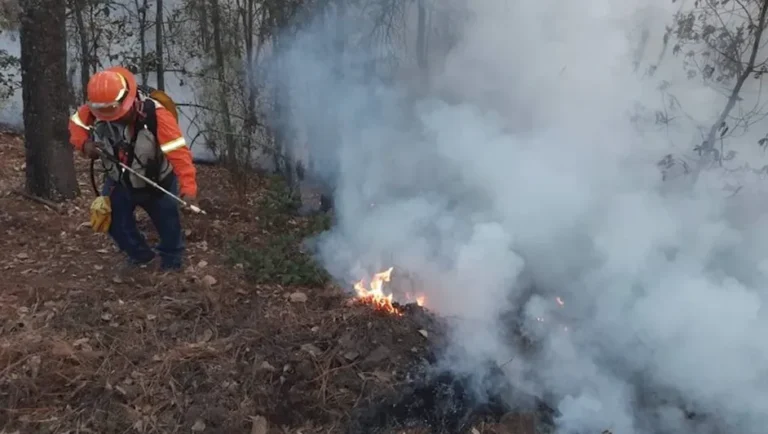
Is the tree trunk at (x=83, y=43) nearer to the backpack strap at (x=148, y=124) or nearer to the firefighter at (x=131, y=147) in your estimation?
the firefighter at (x=131, y=147)

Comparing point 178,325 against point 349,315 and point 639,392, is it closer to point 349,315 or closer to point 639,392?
point 349,315

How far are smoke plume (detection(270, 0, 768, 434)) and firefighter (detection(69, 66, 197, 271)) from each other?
1.51 meters

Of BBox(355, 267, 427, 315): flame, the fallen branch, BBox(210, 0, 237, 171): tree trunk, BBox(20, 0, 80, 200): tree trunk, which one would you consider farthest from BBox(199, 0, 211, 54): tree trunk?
BBox(355, 267, 427, 315): flame

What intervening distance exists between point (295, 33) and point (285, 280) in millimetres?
2871

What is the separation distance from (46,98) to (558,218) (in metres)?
4.68

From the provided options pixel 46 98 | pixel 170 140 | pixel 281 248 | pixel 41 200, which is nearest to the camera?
pixel 170 140

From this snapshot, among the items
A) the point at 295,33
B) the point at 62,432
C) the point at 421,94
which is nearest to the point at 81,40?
the point at 295,33

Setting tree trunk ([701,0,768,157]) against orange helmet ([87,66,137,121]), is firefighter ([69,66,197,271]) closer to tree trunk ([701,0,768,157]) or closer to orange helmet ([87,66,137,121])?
orange helmet ([87,66,137,121])

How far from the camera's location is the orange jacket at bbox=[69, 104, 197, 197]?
14.6ft

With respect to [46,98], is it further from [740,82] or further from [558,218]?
[740,82]

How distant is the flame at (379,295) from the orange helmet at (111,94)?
2.15 m

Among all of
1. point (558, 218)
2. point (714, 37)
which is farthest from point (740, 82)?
point (558, 218)

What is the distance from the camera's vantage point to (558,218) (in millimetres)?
4875

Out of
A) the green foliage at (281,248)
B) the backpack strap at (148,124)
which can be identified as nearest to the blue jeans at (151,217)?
the backpack strap at (148,124)
